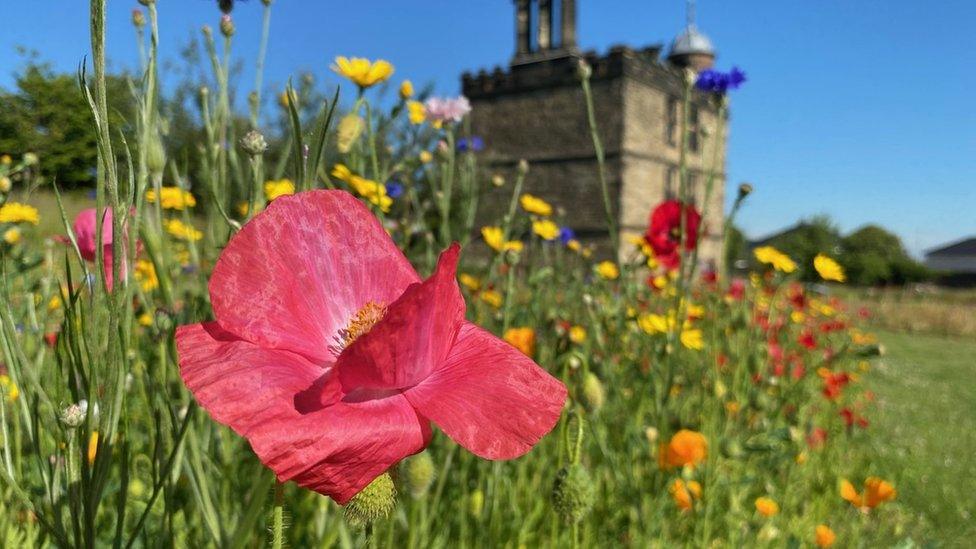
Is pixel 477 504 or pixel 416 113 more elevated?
pixel 416 113

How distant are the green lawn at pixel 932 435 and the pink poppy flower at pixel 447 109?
5.03ft

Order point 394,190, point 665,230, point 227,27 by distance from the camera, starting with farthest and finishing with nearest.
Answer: point 394,190 → point 665,230 → point 227,27

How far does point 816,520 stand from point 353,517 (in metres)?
1.70

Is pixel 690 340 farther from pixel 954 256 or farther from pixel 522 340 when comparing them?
pixel 954 256

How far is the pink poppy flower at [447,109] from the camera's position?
1595mm

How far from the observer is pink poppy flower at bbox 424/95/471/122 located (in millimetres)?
1595

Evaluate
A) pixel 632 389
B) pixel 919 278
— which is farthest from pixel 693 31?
pixel 632 389

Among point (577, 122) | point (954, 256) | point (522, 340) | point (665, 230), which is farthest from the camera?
point (954, 256)

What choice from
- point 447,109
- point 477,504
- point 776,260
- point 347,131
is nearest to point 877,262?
point 776,260

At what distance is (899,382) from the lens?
516cm

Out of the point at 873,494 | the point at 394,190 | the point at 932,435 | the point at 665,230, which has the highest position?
the point at 394,190

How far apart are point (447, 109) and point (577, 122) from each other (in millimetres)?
13684

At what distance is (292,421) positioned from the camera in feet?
1.09

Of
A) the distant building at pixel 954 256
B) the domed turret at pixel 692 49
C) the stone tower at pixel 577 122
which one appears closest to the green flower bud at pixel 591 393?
the stone tower at pixel 577 122
